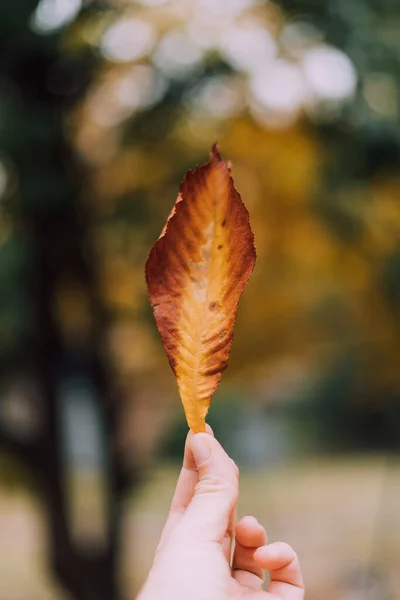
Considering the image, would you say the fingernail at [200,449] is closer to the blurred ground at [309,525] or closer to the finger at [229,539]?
the finger at [229,539]

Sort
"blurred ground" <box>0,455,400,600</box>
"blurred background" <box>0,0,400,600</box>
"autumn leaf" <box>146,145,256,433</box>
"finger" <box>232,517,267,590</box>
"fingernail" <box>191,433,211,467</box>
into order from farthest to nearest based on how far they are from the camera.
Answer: "blurred ground" <box>0,455,400,600</box>
"blurred background" <box>0,0,400,600</box>
"finger" <box>232,517,267,590</box>
"fingernail" <box>191,433,211,467</box>
"autumn leaf" <box>146,145,256,433</box>

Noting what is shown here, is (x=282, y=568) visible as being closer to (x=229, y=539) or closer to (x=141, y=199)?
(x=229, y=539)

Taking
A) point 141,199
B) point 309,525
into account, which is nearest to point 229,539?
point 141,199

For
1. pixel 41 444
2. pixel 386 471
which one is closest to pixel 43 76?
pixel 41 444

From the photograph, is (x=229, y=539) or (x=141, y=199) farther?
(x=141, y=199)

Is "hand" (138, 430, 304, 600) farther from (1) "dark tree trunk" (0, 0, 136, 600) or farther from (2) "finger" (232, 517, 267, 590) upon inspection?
(1) "dark tree trunk" (0, 0, 136, 600)

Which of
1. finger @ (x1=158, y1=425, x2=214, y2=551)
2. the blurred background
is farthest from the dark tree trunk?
finger @ (x1=158, y1=425, x2=214, y2=551)

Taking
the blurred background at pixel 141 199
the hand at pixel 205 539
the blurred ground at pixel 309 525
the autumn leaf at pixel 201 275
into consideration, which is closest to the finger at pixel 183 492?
the hand at pixel 205 539
